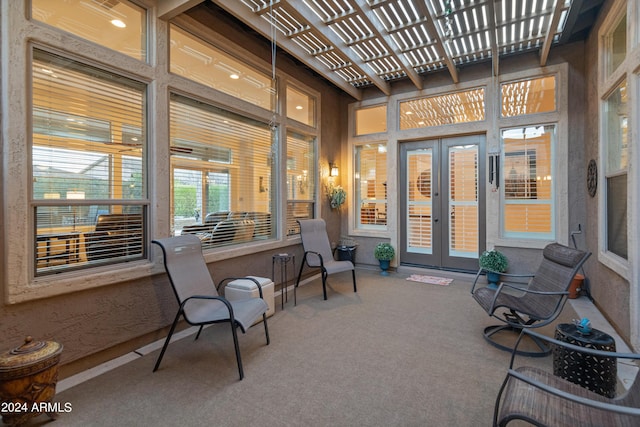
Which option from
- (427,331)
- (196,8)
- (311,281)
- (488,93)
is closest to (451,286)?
(427,331)

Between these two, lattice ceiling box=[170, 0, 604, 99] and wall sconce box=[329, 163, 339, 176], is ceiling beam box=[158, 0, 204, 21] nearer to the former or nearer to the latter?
lattice ceiling box=[170, 0, 604, 99]

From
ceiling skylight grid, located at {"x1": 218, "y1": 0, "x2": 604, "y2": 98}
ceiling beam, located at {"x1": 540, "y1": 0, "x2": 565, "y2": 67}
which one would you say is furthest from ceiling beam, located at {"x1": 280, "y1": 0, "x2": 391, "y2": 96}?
ceiling beam, located at {"x1": 540, "y1": 0, "x2": 565, "y2": 67}

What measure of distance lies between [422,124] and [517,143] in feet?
5.03

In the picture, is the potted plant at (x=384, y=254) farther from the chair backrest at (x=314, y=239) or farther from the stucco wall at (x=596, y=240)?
the stucco wall at (x=596, y=240)

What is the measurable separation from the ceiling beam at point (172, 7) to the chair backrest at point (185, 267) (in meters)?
2.13

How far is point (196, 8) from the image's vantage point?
3.29 m

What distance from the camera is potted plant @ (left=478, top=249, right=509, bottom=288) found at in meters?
4.57

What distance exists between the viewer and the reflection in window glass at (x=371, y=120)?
19.3ft

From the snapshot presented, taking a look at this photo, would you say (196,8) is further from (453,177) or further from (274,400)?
(453,177)

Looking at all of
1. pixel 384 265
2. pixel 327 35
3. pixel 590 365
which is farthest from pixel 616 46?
pixel 384 265

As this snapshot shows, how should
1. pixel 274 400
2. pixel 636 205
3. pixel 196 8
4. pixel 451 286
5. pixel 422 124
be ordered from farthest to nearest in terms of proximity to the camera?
pixel 422 124, pixel 451 286, pixel 196 8, pixel 636 205, pixel 274 400

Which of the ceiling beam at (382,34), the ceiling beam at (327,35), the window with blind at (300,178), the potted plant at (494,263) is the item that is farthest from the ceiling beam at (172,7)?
the potted plant at (494,263)

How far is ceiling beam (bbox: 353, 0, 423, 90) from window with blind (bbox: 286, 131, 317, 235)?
1887 millimetres

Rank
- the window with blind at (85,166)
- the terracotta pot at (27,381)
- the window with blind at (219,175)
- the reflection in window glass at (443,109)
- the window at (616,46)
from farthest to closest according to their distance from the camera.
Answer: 1. the reflection in window glass at (443,109)
2. the window with blind at (219,175)
3. the window at (616,46)
4. the window with blind at (85,166)
5. the terracotta pot at (27,381)
